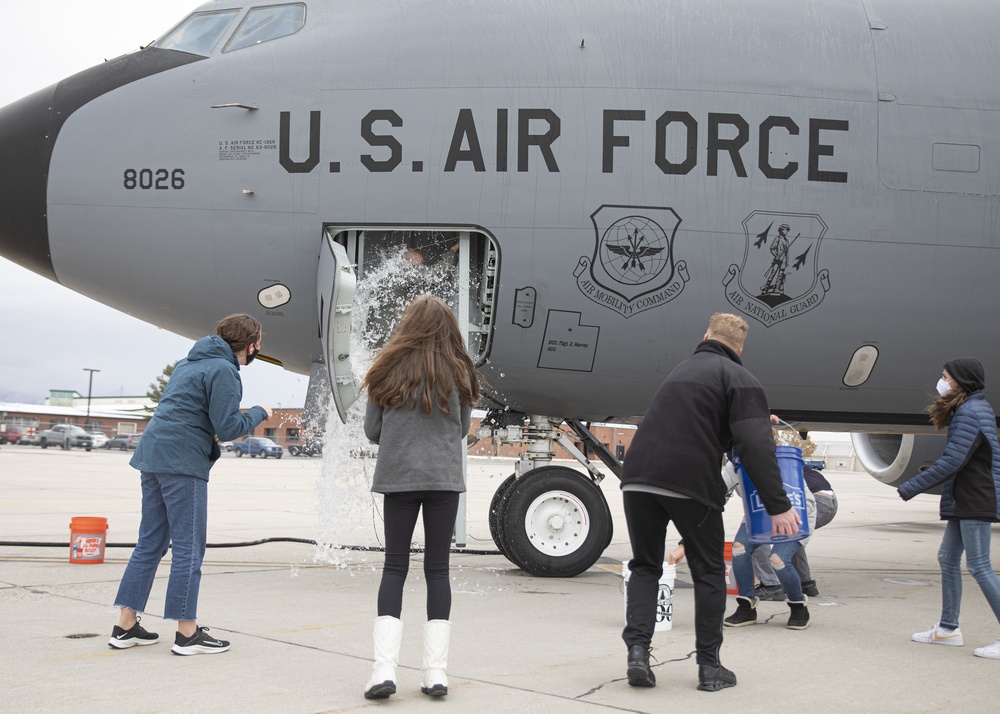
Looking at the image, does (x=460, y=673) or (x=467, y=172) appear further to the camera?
(x=467, y=172)

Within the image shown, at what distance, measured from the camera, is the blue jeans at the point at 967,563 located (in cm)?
538

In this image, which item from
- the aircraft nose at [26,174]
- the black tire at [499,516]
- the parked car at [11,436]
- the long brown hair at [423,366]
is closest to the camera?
the long brown hair at [423,366]

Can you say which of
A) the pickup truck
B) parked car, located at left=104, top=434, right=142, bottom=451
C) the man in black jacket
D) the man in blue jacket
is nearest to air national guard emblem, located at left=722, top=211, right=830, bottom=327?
the man in black jacket

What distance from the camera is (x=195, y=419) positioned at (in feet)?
16.2

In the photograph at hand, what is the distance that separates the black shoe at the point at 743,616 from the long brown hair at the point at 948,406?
1.64 meters

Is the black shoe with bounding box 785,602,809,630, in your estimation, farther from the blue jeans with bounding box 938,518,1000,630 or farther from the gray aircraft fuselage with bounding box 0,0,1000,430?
the gray aircraft fuselage with bounding box 0,0,1000,430

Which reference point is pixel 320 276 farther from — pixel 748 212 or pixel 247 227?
pixel 748 212

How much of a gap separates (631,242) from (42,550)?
6279mm

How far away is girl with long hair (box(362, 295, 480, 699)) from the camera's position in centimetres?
409

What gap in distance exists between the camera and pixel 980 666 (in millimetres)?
5016

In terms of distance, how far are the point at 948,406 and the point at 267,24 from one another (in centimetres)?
593

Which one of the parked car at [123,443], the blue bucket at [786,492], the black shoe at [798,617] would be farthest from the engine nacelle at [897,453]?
the parked car at [123,443]

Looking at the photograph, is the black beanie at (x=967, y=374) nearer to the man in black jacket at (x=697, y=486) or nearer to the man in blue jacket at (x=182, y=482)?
A: the man in black jacket at (x=697, y=486)

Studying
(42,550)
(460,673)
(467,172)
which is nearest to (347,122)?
(467,172)
